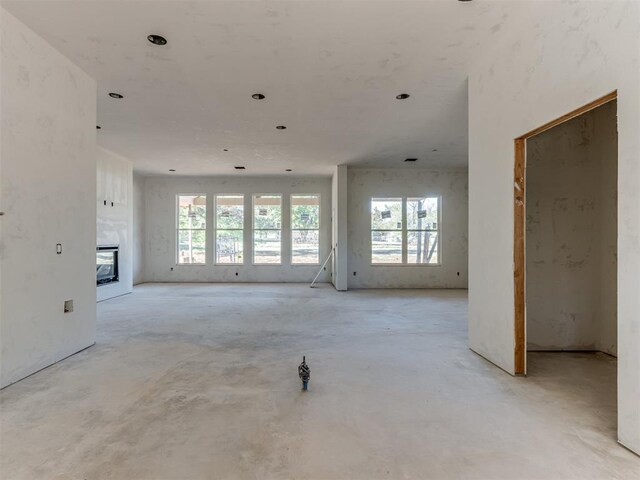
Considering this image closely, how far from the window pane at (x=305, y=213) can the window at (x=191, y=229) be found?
2570mm

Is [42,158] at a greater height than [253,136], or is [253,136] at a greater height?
[253,136]

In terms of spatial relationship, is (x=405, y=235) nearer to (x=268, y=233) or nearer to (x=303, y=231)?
(x=303, y=231)

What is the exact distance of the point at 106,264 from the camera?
679 cm

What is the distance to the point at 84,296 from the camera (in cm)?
353

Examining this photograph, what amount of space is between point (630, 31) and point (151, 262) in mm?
10195

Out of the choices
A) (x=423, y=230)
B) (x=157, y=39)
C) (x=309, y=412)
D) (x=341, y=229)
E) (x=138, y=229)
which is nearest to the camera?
(x=309, y=412)

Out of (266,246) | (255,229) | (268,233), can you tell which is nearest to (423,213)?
(268,233)

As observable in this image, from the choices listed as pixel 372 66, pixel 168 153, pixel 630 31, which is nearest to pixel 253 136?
pixel 168 153

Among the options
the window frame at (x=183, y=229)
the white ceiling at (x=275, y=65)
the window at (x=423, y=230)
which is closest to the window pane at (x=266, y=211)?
the window frame at (x=183, y=229)

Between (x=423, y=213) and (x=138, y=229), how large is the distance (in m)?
7.68

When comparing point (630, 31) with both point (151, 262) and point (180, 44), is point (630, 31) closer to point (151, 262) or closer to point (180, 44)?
point (180, 44)

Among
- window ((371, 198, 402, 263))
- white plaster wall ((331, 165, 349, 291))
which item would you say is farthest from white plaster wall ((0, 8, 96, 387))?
window ((371, 198, 402, 263))

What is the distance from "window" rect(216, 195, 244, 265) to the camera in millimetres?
9586

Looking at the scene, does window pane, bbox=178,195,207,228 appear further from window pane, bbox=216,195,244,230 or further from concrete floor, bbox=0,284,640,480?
concrete floor, bbox=0,284,640,480
